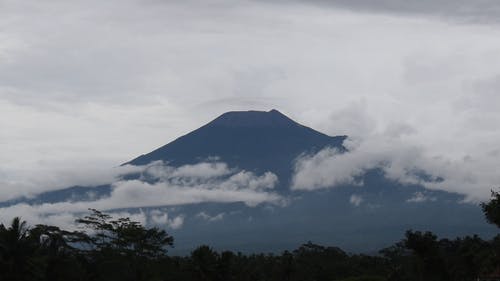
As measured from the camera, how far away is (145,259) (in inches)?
2682

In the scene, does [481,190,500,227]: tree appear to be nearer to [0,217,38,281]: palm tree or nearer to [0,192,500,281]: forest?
[0,192,500,281]: forest

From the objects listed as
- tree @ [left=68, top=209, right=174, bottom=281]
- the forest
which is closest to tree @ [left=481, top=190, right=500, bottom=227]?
the forest

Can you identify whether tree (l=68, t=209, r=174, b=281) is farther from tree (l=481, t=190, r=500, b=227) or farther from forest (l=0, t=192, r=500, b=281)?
tree (l=481, t=190, r=500, b=227)

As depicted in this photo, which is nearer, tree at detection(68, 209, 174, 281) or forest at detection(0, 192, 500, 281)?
forest at detection(0, 192, 500, 281)

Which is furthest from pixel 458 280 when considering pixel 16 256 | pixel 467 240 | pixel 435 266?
pixel 16 256

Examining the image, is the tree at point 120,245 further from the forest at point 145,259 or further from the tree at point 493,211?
the tree at point 493,211

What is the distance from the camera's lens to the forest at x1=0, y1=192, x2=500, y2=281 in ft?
145

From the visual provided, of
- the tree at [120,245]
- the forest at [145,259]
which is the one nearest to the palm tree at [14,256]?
the forest at [145,259]

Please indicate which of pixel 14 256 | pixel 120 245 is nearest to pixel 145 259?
pixel 120 245

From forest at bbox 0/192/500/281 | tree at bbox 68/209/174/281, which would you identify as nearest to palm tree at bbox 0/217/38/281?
forest at bbox 0/192/500/281

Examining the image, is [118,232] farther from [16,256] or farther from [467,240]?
[467,240]

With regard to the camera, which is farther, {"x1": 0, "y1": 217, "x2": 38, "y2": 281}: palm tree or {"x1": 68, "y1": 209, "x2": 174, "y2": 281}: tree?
{"x1": 68, "y1": 209, "x2": 174, "y2": 281}: tree

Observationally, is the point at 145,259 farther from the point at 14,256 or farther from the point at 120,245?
the point at 14,256

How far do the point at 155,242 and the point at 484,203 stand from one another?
27457mm
